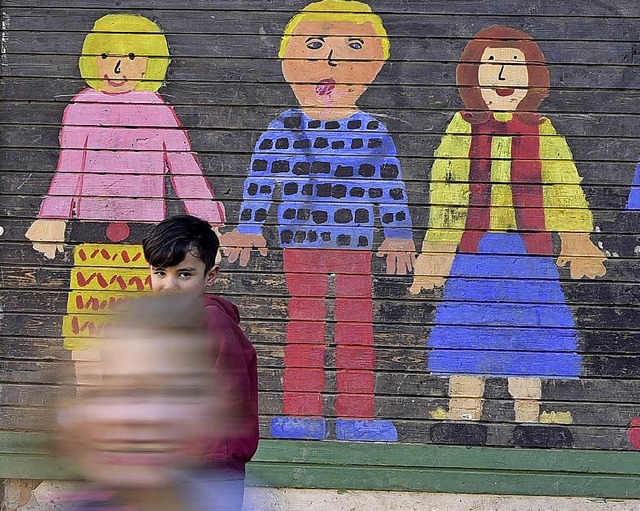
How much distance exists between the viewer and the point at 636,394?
5152 mm

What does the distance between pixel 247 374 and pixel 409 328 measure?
2.61 meters

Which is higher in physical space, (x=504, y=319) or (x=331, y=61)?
(x=331, y=61)

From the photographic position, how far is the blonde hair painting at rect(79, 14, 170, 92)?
527 centimetres

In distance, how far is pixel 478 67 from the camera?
17.1ft

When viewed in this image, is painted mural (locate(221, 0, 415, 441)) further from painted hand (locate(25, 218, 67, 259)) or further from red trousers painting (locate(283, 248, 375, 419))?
painted hand (locate(25, 218, 67, 259))

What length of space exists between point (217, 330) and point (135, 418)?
41 centimetres

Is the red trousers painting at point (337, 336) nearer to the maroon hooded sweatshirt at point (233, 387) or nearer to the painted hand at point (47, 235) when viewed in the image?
the painted hand at point (47, 235)

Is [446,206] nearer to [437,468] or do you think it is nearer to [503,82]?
[503,82]

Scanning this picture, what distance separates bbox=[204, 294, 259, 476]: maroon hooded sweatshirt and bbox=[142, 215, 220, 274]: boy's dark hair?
217 millimetres

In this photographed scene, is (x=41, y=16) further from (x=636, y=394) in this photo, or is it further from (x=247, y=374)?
(x=636, y=394)

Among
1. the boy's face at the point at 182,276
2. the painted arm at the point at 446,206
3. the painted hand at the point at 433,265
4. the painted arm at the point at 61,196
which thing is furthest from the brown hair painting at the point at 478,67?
the boy's face at the point at 182,276

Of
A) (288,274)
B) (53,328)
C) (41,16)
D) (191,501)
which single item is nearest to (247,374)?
(191,501)

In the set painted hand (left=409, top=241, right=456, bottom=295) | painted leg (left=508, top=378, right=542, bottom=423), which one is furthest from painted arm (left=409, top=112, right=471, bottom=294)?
painted leg (left=508, top=378, right=542, bottom=423)

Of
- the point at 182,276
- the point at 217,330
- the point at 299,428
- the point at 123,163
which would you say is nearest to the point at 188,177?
the point at 123,163
